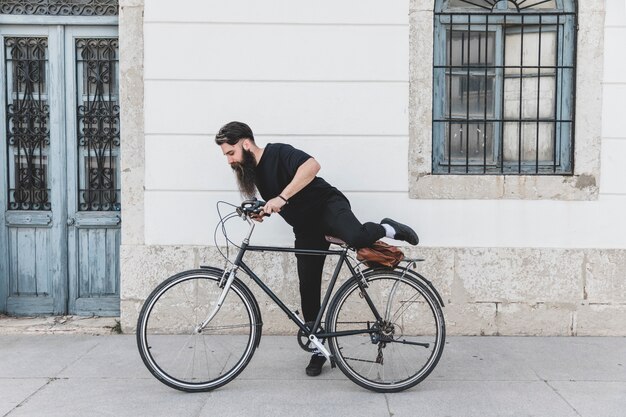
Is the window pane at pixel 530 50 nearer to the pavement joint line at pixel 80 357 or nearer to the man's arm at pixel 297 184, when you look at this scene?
the man's arm at pixel 297 184

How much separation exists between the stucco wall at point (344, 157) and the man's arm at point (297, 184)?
131 centimetres

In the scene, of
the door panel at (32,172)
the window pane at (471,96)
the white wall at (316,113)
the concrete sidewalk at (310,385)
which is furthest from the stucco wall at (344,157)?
the door panel at (32,172)

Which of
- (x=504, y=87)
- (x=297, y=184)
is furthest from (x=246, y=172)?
(x=504, y=87)

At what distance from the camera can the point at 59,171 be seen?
6113 mm

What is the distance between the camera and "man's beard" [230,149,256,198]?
4.52 m

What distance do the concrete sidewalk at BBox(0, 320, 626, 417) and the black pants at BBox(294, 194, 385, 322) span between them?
0.57m

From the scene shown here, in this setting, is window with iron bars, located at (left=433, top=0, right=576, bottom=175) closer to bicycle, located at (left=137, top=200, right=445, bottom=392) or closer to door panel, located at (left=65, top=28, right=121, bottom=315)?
bicycle, located at (left=137, top=200, right=445, bottom=392)

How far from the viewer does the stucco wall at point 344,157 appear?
5703 mm

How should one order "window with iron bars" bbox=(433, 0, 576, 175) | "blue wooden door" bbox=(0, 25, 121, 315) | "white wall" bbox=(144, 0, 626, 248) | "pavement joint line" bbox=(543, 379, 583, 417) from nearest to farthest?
"pavement joint line" bbox=(543, 379, 583, 417)
"white wall" bbox=(144, 0, 626, 248)
"window with iron bars" bbox=(433, 0, 576, 175)
"blue wooden door" bbox=(0, 25, 121, 315)

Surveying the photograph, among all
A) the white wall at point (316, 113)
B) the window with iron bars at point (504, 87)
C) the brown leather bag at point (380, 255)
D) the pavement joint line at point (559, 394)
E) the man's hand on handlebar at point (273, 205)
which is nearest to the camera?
A: the pavement joint line at point (559, 394)

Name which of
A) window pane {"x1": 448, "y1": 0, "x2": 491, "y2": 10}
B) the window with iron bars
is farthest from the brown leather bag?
window pane {"x1": 448, "y1": 0, "x2": 491, "y2": 10}

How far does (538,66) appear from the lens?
5887 mm

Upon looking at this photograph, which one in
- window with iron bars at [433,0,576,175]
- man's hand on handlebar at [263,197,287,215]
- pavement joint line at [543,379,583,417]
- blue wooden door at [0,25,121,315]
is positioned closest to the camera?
pavement joint line at [543,379,583,417]

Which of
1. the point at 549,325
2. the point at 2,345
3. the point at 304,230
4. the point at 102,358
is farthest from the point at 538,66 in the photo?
the point at 2,345
